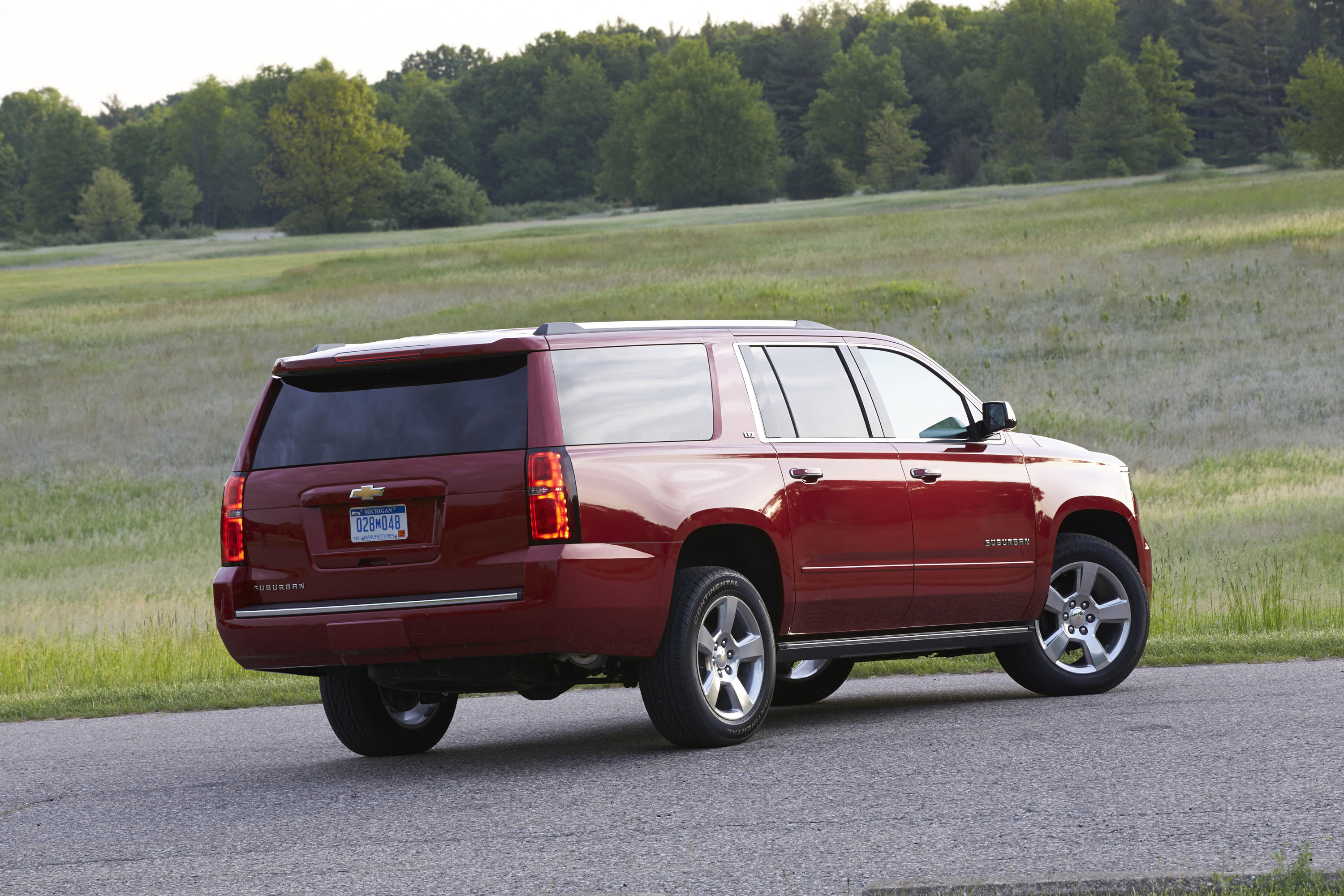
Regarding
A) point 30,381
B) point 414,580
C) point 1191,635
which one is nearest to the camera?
point 414,580

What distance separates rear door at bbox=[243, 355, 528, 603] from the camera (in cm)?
698

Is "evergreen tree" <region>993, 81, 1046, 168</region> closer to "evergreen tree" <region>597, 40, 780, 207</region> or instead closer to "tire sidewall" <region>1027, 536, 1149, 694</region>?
"evergreen tree" <region>597, 40, 780, 207</region>

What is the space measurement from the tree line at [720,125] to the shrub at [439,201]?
17cm

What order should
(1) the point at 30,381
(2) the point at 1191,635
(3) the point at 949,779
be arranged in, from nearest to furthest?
(3) the point at 949,779
(2) the point at 1191,635
(1) the point at 30,381

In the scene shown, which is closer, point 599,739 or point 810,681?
point 599,739

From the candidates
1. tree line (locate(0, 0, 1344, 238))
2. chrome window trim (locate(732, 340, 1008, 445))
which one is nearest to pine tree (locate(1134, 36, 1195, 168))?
tree line (locate(0, 0, 1344, 238))

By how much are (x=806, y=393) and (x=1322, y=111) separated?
9683cm

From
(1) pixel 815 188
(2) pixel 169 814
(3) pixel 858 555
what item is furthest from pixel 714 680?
(1) pixel 815 188

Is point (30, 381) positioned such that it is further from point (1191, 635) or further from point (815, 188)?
point (815, 188)

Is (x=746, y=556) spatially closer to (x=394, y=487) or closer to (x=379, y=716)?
(x=394, y=487)

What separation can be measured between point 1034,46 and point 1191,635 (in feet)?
445

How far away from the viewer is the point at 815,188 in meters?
128

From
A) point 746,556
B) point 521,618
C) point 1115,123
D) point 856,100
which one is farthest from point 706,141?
point 521,618

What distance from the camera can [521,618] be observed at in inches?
272
